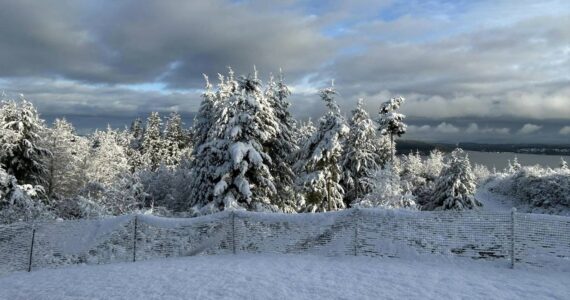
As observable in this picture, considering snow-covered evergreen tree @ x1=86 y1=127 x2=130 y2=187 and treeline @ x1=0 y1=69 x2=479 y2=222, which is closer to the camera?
treeline @ x1=0 y1=69 x2=479 y2=222

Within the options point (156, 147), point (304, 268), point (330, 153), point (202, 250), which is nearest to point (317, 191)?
point (330, 153)

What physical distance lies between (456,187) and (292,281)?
103 ft

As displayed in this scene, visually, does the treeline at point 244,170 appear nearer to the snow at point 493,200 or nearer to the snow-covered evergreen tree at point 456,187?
the snow-covered evergreen tree at point 456,187

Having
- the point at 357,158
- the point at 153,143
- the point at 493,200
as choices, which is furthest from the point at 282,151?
the point at 153,143

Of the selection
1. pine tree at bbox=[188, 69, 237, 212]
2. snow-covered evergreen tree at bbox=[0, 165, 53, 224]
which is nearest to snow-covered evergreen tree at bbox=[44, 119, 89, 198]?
snow-covered evergreen tree at bbox=[0, 165, 53, 224]

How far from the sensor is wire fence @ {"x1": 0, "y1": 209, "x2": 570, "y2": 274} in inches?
474

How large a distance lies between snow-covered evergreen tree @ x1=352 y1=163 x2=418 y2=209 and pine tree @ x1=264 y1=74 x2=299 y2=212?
4.50 meters

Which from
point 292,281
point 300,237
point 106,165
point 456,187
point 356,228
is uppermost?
point 106,165

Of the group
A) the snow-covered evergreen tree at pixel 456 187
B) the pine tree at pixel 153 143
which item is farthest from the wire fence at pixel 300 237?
the pine tree at pixel 153 143

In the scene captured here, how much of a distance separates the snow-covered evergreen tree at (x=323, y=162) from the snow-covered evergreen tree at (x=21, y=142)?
2080 cm

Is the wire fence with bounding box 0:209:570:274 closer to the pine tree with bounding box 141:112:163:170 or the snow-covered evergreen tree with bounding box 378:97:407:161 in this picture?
the snow-covered evergreen tree with bounding box 378:97:407:161

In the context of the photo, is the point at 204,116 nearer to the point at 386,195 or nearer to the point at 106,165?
the point at 386,195

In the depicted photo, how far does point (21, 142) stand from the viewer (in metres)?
34.8

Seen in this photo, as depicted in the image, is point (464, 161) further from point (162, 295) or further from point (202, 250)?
point (162, 295)
